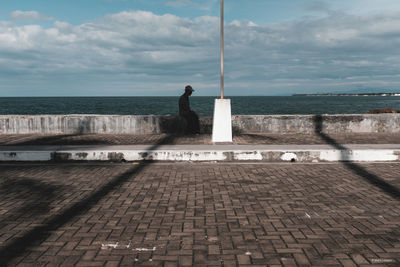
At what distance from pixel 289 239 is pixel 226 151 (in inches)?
188

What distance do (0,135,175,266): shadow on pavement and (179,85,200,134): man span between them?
19.7 ft

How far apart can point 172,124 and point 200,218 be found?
8520mm

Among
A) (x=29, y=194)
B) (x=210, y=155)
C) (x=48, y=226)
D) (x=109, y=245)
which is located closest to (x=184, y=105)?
(x=210, y=155)

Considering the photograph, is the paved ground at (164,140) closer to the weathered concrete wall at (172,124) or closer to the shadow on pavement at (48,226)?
the weathered concrete wall at (172,124)

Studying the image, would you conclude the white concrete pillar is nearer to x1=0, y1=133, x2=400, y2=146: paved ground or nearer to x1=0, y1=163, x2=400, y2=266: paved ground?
x1=0, y1=133, x2=400, y2=146: paved ground

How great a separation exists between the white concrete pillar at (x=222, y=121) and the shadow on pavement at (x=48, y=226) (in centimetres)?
432

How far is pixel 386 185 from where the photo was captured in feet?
19.3

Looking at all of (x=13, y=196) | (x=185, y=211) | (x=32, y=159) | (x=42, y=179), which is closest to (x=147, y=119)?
(x=32, y=159)

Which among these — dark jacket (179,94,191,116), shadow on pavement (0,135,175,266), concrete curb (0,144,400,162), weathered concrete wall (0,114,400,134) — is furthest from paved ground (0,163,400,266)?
weathered concrete wall (0,114,400,134)

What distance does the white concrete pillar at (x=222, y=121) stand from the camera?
9.80m

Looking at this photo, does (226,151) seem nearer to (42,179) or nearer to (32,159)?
(42,179)

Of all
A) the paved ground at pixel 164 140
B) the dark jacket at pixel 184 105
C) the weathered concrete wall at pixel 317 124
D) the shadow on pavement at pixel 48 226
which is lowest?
the shadow on pavement at pixel 48 226

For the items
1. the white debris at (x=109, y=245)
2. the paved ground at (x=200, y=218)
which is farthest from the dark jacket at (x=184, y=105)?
the white debris at (x=109, y=245)

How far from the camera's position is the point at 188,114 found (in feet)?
39.2
